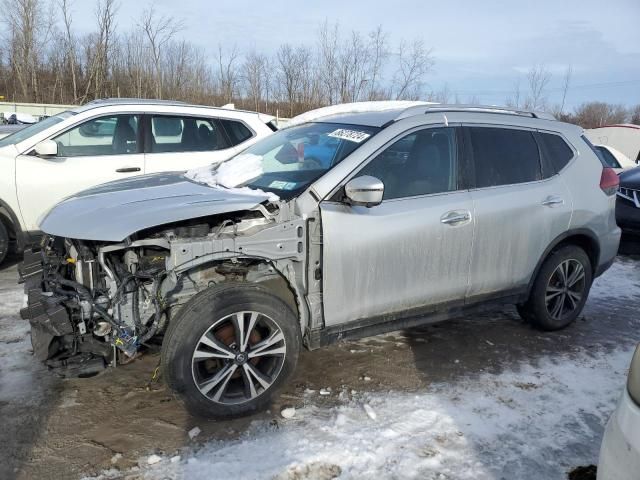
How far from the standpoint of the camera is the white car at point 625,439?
163 cm

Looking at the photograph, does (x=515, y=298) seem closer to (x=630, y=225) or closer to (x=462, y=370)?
(x=462, y=370)

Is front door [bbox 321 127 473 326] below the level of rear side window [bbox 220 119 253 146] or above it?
below

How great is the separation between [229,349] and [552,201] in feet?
9.49

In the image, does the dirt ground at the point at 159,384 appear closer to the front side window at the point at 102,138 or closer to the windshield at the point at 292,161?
the windshield at the point at 292,161

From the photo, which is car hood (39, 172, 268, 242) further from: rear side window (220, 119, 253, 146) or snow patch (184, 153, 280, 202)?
rear side window (220, 119, 253, 146)

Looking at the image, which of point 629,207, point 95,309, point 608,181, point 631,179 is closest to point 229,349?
point 95,309

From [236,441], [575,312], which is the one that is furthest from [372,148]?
[575,312]

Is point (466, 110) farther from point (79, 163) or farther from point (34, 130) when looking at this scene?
point (34, 130)

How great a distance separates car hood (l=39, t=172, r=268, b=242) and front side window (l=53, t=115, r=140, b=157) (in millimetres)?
2675

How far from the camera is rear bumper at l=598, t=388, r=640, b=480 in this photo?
163 cm

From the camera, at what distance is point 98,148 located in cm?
608

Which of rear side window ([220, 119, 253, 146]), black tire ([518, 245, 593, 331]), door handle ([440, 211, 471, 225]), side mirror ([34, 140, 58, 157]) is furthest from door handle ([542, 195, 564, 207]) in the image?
side mirror ([34, 140, 58, 157])

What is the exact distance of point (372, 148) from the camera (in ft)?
11.3

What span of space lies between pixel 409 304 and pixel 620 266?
201 inches
